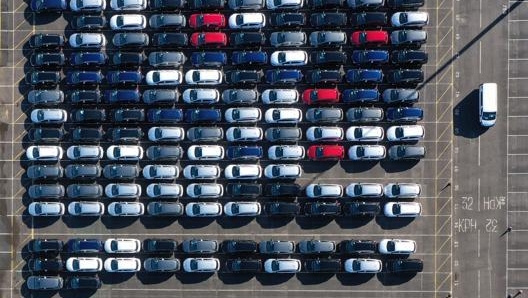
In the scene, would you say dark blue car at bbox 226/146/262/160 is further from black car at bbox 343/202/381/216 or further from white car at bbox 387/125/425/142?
white car at bbox 387/125/425/142

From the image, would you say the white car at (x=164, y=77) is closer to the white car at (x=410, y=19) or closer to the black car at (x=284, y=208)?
the black car at (x=284, y=208)

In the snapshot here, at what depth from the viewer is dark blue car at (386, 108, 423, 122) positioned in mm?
51219

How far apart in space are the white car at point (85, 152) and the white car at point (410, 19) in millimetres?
28965

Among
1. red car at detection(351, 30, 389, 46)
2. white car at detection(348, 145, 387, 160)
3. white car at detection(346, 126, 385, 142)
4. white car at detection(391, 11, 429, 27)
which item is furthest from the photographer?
white car at detection(346, 126, 385, 142)

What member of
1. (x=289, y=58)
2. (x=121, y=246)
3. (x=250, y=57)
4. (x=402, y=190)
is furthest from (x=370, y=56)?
(x=121, y=246)

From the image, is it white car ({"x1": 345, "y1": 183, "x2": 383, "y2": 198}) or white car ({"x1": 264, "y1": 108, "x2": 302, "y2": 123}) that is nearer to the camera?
white car ({"x1": 345, "y1": 183, "x2": 383, "y2": 198})

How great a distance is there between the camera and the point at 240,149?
5169 cm

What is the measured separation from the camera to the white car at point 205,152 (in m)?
51.7

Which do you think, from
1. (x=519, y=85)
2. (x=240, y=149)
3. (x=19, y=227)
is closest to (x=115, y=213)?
(x=19, y=227)

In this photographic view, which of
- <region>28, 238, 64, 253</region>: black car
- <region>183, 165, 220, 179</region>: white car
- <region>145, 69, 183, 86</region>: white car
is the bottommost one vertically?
<region>28, 238, 64, 253</region>: black car

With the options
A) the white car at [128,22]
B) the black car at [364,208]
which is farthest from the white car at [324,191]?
the white car at [128,22]

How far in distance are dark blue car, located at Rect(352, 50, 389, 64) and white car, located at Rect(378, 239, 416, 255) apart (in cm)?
1605

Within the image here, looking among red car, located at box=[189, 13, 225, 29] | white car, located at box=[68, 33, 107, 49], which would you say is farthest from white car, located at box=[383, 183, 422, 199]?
white car, located at box=[68, 33, 107, 49]

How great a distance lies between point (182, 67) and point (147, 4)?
6572mm
